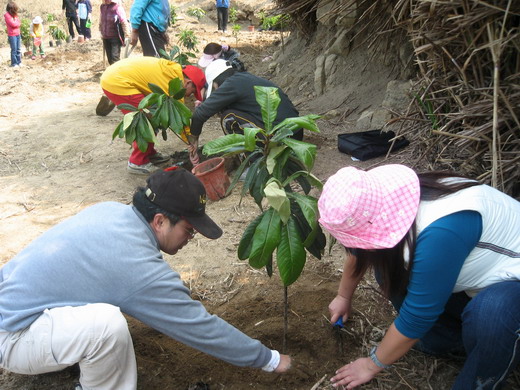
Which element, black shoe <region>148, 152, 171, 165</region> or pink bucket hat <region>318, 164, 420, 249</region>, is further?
black shoe <region>148, 152, 171, 165</region>

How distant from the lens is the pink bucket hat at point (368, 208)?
4.51 ft

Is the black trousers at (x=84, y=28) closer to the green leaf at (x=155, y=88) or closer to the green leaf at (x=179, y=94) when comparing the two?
the green leaf at (x=155, y=88)

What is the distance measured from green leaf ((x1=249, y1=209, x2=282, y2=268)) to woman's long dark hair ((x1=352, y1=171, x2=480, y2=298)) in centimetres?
30

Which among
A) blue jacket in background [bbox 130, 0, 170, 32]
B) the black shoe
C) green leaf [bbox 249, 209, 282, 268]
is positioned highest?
blue jacket in background [bbox 130, 0, 170, 32]

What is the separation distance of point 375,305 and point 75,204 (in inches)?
101

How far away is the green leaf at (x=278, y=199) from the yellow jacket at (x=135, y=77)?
9.16 ft

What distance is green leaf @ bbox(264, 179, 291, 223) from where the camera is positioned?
5.31 ft

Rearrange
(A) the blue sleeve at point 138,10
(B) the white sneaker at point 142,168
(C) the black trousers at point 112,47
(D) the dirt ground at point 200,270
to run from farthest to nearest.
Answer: (C) the black trousers at point 112,47 → (A) the blue sleeve at point 138,10 → (B) the white sneaker at point 142,168 → (D) the dirt ground at point 200,270

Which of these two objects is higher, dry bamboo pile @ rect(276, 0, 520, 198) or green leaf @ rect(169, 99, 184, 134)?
dry bamboo pile @ rect(276, 0, 520, 198)

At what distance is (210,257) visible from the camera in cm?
295

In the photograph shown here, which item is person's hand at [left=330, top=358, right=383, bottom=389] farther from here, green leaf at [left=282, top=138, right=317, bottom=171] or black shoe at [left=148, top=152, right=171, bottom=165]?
black shoe at [left=148, top=152, right=171, bottom=165]

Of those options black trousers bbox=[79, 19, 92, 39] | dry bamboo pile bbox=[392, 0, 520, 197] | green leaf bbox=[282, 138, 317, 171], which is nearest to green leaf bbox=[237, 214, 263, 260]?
green leaf bbox=[282, 138, 317, 171]

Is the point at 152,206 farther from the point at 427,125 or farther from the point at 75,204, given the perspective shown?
the point at 75,204

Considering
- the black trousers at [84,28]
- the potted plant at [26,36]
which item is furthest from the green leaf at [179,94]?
the potted plant at [26,36]
